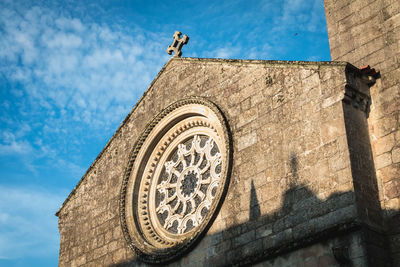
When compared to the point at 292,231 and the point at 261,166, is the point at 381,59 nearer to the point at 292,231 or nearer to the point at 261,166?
the point at 261,166

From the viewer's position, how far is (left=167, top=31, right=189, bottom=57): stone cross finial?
1575 cm

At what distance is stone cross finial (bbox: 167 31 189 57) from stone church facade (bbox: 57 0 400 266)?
0.45m

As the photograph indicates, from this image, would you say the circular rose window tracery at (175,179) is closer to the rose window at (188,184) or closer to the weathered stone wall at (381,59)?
the rose window at (188,184)

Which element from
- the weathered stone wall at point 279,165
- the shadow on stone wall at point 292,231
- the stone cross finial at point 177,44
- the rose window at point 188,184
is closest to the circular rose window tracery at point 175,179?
the rose window at point 188,184

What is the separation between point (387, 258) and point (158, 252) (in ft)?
17.2

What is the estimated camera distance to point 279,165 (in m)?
11.1

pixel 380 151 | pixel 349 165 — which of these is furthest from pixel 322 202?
pixel 380 151

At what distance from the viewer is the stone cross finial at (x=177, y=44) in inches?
620

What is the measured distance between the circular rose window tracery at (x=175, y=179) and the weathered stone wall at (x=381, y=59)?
3027mm

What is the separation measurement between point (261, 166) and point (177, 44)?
5.72 metres

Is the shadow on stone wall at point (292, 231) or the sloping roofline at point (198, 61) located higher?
the sloping roofline at point (198, 61)

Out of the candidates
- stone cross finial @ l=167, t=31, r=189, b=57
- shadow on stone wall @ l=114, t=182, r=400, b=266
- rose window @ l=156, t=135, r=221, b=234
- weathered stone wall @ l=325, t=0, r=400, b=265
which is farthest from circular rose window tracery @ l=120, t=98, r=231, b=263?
weathered stone wall @ l=325, t=0, r=400, b=265

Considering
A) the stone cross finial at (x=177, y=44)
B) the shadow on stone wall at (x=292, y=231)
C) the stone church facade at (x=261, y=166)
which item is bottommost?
the shadow on stone wall at (x=292, y=231)

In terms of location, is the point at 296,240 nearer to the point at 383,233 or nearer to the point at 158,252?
the point at 383,233
